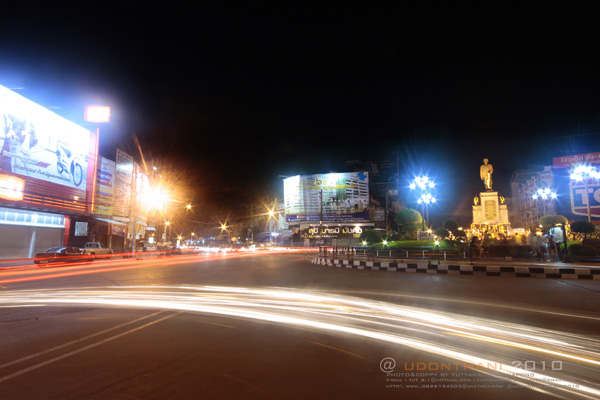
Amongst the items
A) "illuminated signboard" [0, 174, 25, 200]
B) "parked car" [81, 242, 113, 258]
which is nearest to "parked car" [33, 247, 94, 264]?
"parked car" [81, 242, 113, 258]

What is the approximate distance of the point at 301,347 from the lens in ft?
15.0

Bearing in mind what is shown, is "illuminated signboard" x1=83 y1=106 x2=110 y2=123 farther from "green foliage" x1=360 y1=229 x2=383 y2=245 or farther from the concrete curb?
the concrete curb

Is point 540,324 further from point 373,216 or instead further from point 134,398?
point 373,216

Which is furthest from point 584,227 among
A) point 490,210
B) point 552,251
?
point 490,210

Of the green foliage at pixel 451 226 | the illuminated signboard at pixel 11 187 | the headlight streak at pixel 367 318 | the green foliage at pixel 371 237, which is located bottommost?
the headlight streak at pixel 367 318

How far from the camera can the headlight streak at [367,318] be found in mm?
4059

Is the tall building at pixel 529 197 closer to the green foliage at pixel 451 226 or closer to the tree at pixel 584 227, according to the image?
the green foliage at pixel 451 226

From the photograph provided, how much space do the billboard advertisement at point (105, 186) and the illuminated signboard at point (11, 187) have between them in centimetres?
998

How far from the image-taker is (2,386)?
329 centimetres

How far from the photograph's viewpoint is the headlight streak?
4059 mm

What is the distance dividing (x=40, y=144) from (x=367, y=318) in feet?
101

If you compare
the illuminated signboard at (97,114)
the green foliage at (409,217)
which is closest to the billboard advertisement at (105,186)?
the illuminated signboard at (97,114)

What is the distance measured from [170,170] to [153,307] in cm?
5024

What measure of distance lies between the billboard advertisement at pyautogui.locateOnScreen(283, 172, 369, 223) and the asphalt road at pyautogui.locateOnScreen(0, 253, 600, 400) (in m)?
48.6
